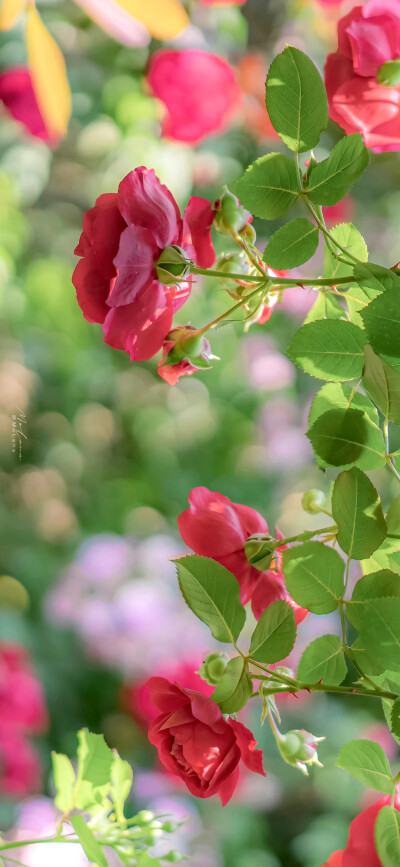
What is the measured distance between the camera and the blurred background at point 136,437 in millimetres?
633

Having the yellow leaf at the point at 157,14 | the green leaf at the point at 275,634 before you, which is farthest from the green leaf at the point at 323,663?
the yellow leaf at the point at 157,14

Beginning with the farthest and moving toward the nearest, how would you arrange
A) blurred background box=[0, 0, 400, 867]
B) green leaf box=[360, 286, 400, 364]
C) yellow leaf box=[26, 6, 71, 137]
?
blurred background box=[0, 0, 400, 867] → yellow leaf box=[26, 6, 71, 137] → green leaf box=[360, 286, 400, 364]

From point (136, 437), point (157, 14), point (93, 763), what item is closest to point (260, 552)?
point (93, 763)

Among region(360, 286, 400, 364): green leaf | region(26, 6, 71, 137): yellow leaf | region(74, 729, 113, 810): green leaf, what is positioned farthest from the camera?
region(26, 6, 71, 137): yellow leaf

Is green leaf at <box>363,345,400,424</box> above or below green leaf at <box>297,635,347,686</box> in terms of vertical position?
above

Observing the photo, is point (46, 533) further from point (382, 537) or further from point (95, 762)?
point (382, 537)

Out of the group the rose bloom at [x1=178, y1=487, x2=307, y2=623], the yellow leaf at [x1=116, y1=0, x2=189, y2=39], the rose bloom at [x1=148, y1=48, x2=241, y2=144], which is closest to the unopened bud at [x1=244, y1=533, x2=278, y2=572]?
the rose bloom at [x1=178, y1=487, x2=307, y2=623]

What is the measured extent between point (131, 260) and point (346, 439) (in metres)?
0.06

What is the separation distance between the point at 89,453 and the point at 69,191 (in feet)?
0.83

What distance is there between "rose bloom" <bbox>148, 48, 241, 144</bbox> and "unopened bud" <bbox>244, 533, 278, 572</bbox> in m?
0.58

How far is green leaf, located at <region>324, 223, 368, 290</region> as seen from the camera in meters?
0.18

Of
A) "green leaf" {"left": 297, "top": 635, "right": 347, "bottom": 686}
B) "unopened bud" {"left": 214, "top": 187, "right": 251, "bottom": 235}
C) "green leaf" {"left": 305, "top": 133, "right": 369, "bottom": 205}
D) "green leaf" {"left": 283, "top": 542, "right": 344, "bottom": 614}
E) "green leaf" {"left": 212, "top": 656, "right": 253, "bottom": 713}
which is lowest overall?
"green leaf" {"left": 212, "top": 656, "right": 253, "bottom": 713}

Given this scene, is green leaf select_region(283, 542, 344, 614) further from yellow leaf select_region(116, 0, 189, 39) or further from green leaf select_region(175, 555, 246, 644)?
yellow leaf select_region(116, 0, 189, 39)

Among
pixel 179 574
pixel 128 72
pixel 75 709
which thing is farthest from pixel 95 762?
pixel 128 72
